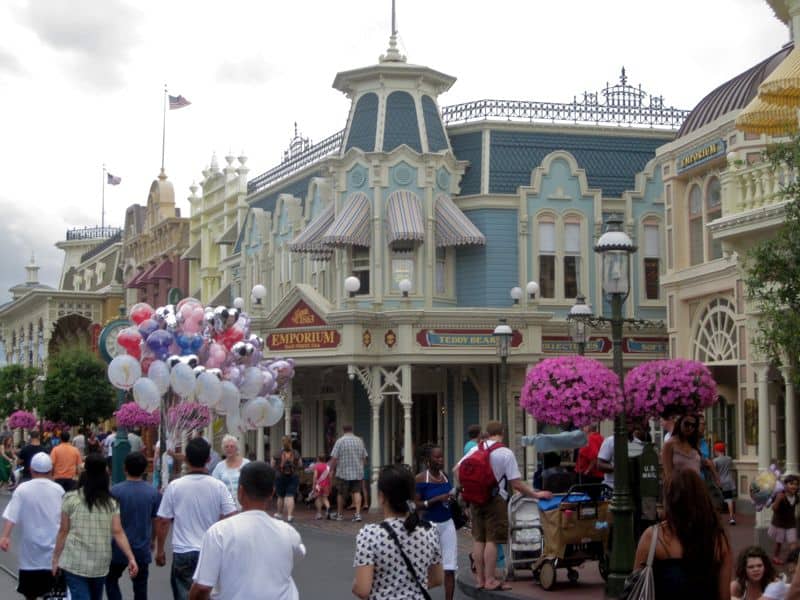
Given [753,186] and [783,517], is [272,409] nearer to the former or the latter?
[753,186]

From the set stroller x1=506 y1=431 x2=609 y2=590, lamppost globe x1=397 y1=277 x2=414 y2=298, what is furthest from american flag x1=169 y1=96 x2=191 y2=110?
stroller x1=506 y1=431 x2=609 y2=590

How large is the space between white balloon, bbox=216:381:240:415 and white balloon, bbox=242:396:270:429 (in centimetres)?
70

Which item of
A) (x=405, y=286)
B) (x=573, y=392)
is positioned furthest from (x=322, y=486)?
(x=573, y=392)

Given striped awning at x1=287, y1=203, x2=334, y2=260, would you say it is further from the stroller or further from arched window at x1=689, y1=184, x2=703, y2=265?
the stroller

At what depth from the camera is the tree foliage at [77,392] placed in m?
47.0

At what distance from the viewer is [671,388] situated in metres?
14.4

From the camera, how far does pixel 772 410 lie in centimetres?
2255

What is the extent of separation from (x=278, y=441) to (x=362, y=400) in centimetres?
453

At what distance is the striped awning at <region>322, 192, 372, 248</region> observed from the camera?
101 ft

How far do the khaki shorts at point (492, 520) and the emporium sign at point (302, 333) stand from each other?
15.0 metres

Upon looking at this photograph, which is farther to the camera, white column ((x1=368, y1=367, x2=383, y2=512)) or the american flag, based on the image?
the american flag

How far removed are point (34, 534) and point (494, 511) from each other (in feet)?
16.5

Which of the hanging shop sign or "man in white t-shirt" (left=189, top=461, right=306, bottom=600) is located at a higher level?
the hanging shop sign

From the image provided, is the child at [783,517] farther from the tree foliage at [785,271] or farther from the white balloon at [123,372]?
the white balloon at [123,372]
